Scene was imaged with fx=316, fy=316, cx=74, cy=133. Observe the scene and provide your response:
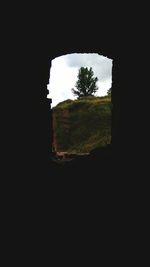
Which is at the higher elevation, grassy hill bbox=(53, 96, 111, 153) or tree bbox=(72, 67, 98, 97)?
tree bbox=(72, 67, 98, 97)

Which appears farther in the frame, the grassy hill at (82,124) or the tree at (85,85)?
the tree at (85,85)

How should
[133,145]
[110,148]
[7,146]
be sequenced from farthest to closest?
1. [110,148]
2. [133,145]
3. [7,146]

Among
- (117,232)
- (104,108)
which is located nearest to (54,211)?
(117,232)

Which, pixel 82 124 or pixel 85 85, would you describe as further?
pixel 85 85

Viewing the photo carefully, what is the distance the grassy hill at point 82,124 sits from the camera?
A: 952 inches

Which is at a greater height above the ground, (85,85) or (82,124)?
(85,85)

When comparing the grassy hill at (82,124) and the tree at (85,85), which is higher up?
the tree at (85,85)

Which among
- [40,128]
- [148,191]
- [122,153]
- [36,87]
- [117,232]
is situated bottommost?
[117,232]

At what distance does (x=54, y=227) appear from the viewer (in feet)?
18.2

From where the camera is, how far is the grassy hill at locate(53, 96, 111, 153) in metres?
24.2

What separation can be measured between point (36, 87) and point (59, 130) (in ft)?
67.2

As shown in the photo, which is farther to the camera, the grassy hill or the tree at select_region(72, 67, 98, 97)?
the tree at select_region(72, 67, 98, 97)

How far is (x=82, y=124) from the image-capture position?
85.1 ft

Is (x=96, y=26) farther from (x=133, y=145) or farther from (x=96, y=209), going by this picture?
(x=96, y=209)
